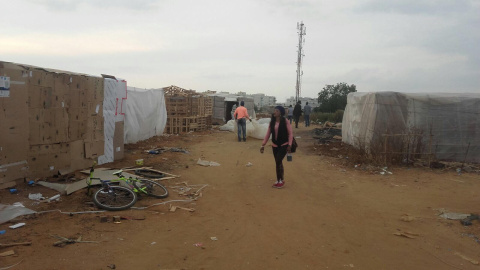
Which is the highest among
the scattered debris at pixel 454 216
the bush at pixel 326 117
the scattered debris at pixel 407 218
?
the bush at pixel 326 117

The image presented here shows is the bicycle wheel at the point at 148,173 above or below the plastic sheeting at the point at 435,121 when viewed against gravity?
below

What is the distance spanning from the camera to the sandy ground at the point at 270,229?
406 centimetres

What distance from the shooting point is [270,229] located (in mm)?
5121

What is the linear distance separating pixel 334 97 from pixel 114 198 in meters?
41.0

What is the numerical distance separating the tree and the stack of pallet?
26.2 m

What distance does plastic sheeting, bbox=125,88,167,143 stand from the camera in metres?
13.8

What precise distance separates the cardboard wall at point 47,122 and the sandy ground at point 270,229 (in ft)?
2.51

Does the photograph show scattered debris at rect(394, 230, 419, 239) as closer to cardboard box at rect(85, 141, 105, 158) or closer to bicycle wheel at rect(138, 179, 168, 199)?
bicycle wheel at rect(138, 179, 168, 199)

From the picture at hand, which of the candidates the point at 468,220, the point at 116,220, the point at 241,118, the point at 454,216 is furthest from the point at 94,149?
the point at 468,220

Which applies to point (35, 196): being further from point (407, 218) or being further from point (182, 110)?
point (182, 110)

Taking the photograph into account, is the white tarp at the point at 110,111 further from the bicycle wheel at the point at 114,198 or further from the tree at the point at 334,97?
the tree at the point at 334,97

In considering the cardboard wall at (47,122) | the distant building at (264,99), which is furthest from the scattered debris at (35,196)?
the distant building at (264,99)

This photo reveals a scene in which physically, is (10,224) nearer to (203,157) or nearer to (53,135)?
(53,135)

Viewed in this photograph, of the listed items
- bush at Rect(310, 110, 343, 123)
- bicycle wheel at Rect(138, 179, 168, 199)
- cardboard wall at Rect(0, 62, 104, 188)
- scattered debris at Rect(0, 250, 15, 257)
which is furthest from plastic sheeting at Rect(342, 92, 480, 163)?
bush at Rect(310, 110, 343, 123)
